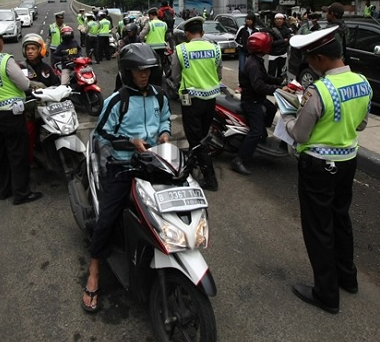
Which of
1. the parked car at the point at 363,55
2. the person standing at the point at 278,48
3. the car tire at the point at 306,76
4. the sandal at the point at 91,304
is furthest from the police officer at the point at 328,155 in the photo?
the person standing at the point at 278,48

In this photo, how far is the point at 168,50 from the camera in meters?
11.1

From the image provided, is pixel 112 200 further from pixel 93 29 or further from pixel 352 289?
pixel 93 29

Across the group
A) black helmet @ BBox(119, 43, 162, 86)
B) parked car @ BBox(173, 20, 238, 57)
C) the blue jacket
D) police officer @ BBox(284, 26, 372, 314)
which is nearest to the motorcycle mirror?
the blue jacket

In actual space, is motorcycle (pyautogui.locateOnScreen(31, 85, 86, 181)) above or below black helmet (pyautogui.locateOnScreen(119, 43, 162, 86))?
below

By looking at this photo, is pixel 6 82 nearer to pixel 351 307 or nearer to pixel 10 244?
pixel 10 244

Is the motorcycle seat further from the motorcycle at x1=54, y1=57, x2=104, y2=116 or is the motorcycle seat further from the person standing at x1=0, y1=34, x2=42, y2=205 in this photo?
the motorcycle at x1=54, y1=57, x2=104, y2=116

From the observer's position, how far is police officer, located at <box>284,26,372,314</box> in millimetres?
2619

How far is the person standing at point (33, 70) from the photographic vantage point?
503 centimetres

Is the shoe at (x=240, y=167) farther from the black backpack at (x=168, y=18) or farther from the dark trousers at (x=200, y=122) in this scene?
the black backpack at (x=168, y=18)

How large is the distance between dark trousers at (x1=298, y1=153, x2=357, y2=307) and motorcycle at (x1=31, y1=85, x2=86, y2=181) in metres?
2.87

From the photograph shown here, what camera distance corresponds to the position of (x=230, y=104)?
18.3 feet

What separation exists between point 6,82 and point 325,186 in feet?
10.6

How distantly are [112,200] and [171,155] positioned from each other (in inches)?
23.1

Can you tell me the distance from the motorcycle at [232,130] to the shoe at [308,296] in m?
2.51
